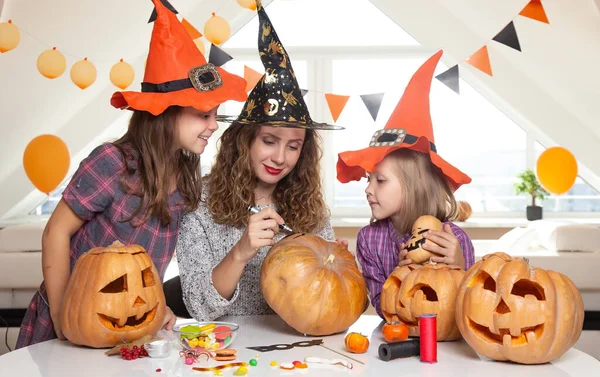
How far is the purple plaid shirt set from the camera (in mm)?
2148

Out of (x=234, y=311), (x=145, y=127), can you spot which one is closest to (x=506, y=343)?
(x=234, y=311)

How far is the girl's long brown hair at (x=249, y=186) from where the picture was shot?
2096mm

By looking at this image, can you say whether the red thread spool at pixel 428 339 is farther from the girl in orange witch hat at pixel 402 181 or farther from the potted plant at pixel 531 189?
the potted plant at pixel 531 189

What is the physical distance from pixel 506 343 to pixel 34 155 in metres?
3.46

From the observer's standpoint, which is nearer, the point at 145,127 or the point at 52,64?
the point at 145,127

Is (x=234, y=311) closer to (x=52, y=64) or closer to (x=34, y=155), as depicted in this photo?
(x=52, y=64)

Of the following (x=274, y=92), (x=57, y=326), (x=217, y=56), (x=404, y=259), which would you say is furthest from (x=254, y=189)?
(x=217, y=56)

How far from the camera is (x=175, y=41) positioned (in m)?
1.96

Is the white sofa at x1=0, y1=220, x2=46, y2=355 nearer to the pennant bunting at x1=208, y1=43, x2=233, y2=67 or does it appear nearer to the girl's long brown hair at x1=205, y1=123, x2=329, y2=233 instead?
the pennant bunting at x1=208, y1=43, x2=233, y2=67

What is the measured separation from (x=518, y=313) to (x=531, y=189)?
4.17 meters

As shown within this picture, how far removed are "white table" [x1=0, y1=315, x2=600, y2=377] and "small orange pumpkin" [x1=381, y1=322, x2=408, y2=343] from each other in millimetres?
41

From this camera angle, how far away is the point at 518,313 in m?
1.41

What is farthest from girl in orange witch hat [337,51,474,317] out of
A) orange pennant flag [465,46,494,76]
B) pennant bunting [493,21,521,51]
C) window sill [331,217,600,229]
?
window sill [331,217,600,229]

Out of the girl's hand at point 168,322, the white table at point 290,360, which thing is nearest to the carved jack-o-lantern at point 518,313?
the white table at point 290,360
